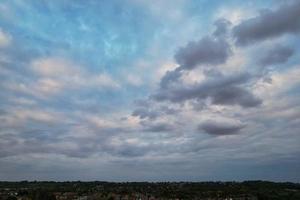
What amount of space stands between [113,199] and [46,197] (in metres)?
43.1

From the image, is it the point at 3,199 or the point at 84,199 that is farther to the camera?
the point at 84,199

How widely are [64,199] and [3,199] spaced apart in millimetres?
30764

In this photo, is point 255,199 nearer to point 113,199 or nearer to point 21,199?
point 113,199

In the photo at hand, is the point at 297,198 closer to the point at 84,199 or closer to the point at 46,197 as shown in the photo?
the point at 84,199

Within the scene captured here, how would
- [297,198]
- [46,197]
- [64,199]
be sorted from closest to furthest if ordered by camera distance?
[46,197]
[64,199]
[297,198]

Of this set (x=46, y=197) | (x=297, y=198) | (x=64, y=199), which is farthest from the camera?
(x=297, y=198)

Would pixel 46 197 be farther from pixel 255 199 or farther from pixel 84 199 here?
pixel 255 199

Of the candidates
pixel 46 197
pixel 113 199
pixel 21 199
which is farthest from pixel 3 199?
pixel 113 199

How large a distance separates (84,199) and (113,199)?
12.7 meters

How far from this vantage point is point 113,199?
188 m

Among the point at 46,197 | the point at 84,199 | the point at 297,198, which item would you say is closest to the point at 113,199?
the point at 84,199

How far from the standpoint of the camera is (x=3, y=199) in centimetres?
15475

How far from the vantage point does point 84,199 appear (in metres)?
184

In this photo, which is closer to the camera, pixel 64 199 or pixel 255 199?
pixel 64 199
